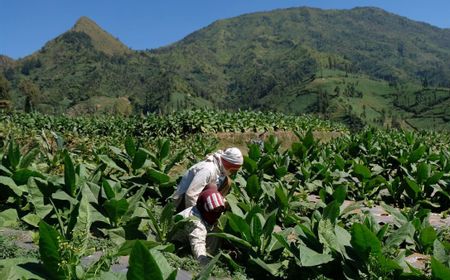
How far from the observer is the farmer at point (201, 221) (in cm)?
470

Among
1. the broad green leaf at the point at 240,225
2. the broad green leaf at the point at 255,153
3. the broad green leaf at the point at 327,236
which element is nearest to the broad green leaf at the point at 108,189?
the broad green leaf at the point at 240,225

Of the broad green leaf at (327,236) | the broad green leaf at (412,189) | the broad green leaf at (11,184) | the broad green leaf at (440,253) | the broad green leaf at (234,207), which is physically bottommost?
the broad green leaf at (412,189)

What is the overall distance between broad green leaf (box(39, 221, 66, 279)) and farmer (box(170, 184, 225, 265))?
172 cm

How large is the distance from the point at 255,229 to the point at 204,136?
13.1 m

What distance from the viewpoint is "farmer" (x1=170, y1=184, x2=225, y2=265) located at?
4.70 meters

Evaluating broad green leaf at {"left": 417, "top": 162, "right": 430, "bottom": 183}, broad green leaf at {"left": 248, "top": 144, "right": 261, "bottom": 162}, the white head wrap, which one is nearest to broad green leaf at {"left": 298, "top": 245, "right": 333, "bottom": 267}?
the white head wrap

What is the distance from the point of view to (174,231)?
4617 millimetres

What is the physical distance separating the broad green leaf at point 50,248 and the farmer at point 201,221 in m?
1.72

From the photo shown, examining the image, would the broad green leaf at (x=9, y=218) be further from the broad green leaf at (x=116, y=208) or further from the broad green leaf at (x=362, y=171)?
the broad green leaf at (x=362, y=171)

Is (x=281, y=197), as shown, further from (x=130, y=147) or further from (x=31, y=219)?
(x=31, y=219)

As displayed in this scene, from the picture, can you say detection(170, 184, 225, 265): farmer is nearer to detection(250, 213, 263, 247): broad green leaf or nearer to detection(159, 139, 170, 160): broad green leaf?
detection(250, 213, 263, 247): broad green leaf

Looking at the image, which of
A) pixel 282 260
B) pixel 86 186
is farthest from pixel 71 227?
pixel 282 260

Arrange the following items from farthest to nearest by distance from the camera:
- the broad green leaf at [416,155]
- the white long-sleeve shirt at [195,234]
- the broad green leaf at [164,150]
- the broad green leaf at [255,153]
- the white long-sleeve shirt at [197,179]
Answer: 1. the broad green leaf at [416,155]
2. the broad green leaf at [255,153]
3. the broad green leaf at [164,150]
4. the white long-sleeve shirt at [197,179]
5. the white long-sleeve shirt at [195,234]

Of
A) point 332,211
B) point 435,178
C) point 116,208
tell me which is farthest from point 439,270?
point 435,178
